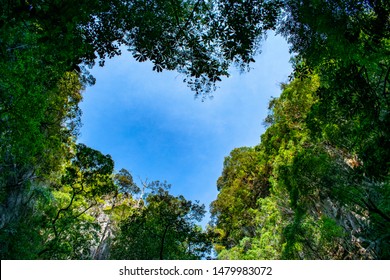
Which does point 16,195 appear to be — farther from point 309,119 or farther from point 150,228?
point 309,119

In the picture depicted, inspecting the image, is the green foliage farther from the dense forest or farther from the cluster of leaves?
the cluster of leaves

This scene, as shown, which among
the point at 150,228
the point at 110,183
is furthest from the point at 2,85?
the point at 150,228

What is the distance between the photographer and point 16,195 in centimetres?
1484

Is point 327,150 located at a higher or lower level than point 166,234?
higher

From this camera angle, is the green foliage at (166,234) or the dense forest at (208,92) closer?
the dense forest at (208,92)

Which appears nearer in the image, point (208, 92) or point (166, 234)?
point (208, 92)

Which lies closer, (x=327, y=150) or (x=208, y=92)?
(x=208, y=92)

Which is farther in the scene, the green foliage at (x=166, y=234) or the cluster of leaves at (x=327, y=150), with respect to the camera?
the green foliage at (x=166, y=234)

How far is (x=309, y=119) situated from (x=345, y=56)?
213cm

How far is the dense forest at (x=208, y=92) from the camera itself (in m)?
5.21

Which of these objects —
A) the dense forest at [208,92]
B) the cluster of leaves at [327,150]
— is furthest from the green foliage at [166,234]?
the cluster of leaves at [327,150]

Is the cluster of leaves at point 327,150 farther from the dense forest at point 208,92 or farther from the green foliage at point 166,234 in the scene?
the green foliage at point 166,234

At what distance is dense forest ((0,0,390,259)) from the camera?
5.21 meters

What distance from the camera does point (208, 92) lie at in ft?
24.0
